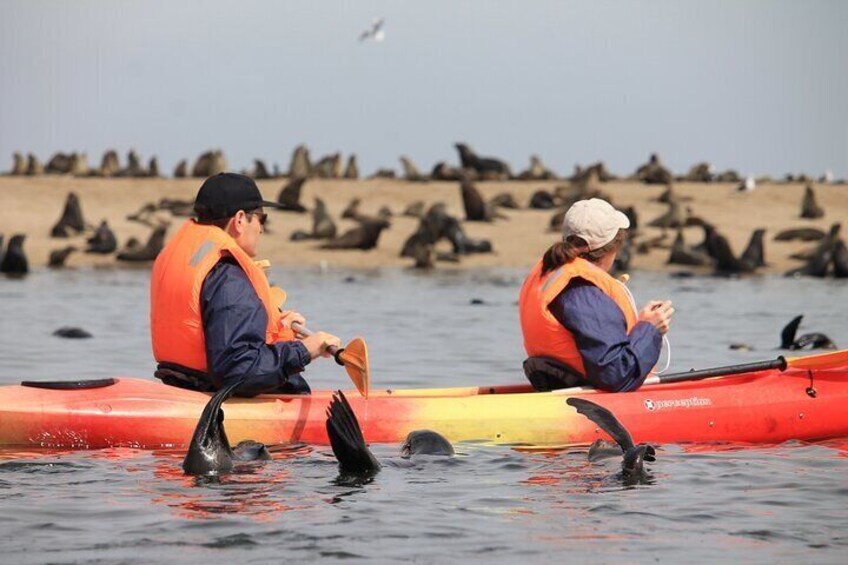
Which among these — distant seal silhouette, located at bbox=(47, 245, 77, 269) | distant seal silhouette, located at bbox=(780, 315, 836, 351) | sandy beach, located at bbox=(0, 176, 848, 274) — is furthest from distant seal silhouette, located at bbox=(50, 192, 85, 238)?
distant seal silhouette, located at bbox=(780, 315, 836, 351)

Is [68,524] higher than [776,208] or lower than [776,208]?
lower

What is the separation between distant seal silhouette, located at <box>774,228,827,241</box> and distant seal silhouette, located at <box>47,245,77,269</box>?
1470 centimetres

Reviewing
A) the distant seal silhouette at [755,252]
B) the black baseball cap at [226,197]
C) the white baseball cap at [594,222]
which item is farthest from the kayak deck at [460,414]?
the distant seal silhouette at [755,252]

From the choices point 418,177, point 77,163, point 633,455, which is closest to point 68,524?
point 633,455

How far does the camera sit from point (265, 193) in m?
42.0

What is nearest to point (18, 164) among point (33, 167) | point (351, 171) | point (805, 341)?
point (33, 167)

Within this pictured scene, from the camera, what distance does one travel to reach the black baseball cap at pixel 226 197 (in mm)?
8523

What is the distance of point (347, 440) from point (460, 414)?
127 cm

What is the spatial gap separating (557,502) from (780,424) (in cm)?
266

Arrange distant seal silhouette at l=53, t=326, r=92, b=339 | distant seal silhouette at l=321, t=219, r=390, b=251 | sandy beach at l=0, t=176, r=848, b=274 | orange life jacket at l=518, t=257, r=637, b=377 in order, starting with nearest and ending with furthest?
orange life jacket at l=518, t=257, r=637, b=377 < distant seal silhouette at l=53, t=326, r=92, b=339 < sandy beach at l=0, t=176, r=848, b=274 < distant seal silhouette at l=321, t=219, r=390, b=251

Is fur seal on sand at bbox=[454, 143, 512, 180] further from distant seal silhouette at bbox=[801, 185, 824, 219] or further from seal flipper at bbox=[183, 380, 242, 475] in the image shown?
seal flipper at bbox=[183, 380, 242, 475]

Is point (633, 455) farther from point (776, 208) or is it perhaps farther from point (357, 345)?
point (776, 208)

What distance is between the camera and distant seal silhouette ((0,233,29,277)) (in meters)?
29.4

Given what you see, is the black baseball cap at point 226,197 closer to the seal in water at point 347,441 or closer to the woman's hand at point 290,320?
the woman's hand at point 290,320
